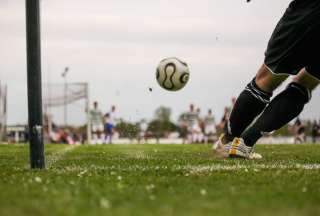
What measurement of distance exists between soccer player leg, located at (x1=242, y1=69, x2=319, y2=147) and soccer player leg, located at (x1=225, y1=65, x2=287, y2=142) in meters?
0.12

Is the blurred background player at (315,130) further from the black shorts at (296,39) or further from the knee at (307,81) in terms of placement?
the black shorts at (296,39)

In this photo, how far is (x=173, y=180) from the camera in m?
4.66

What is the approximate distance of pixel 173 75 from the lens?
30.1ft

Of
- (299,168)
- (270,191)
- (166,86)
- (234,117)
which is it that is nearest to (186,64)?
(166,86)

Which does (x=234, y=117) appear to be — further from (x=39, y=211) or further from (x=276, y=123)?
(x=39, y=211)

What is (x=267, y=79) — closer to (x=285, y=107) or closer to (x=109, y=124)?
(x=285, y=107)

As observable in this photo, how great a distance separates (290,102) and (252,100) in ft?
1.31

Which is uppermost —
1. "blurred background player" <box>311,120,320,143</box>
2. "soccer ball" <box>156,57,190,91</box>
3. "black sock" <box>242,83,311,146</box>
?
"soccer ball" <box>156,57,190,91</box>

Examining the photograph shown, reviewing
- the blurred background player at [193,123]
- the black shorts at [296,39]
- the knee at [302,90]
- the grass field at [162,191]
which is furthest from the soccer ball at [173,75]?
the blurred background player at [193,123]

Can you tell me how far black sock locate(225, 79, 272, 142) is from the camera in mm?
6484

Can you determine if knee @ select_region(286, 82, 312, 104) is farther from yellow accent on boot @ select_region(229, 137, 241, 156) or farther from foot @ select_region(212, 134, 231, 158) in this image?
foot @ select_region(212, 134, 231, 158)

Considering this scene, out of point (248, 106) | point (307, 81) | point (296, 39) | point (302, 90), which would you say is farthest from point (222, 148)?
point (296, 39)

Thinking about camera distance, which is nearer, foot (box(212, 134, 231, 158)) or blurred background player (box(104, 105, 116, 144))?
foot (box(212, 134, 231, 158))

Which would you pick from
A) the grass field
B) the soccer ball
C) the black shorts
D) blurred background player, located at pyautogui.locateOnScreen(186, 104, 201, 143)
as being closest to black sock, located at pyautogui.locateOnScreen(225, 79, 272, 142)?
the black shorts
